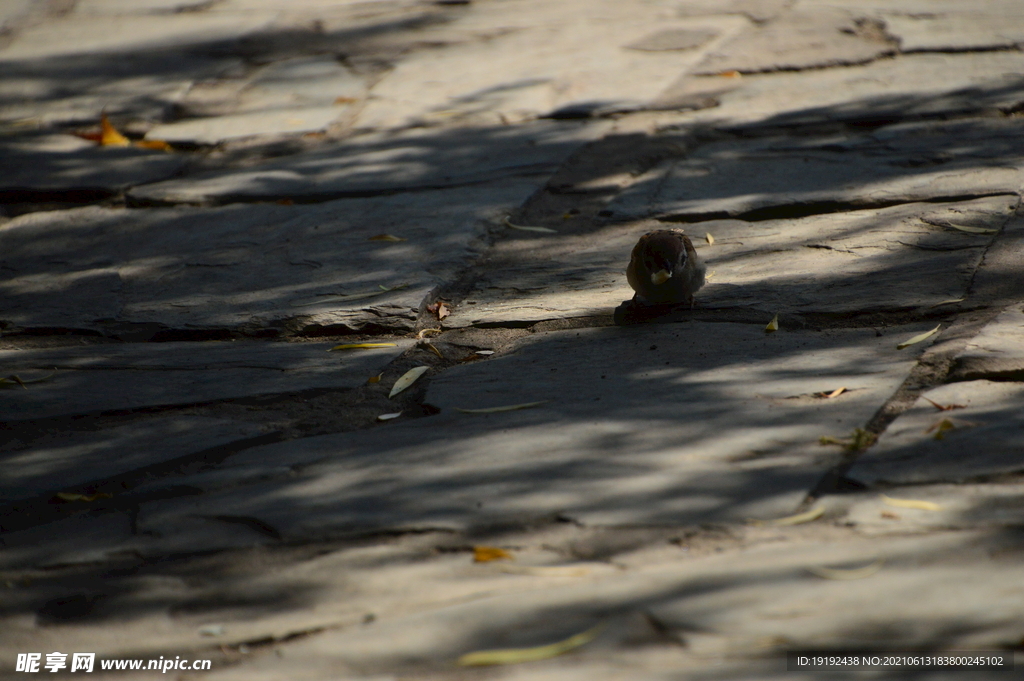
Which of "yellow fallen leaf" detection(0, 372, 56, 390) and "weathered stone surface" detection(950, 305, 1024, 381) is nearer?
"weathered stone surface" detection(950, 305, 1024, 381)

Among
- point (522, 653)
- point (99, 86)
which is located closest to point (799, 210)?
point (522, 653)

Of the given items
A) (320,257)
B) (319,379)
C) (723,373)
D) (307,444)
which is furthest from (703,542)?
(320,257)

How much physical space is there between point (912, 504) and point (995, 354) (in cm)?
70

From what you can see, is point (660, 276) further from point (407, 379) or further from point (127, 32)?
point (127, 32)

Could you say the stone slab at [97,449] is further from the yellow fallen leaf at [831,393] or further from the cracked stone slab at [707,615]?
the yellow fallen leaf at [831,393]

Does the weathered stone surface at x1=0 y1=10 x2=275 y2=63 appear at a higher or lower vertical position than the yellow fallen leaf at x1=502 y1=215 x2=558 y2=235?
higher

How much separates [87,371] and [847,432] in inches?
82.6

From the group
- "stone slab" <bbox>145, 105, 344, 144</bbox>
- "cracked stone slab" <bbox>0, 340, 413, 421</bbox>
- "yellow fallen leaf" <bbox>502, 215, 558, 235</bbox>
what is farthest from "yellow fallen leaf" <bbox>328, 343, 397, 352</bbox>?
"stone slab" <bbox>145, 105, 344, 144</bbox>

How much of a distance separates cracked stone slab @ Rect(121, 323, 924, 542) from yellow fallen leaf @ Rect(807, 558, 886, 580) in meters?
0.20

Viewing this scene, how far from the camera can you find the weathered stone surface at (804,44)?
206 inches

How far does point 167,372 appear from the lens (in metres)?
2.72

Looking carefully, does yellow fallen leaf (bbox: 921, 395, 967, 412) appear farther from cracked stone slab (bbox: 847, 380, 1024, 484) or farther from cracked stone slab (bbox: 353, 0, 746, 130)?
cracked stone slab (bbox: 353, 0, 746, 130)

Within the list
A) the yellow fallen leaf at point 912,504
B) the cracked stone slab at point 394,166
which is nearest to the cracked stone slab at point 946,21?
the cracked stone slab at point 394,166

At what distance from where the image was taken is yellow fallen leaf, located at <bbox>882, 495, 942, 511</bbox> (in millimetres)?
1690
